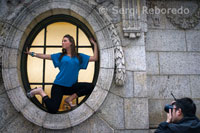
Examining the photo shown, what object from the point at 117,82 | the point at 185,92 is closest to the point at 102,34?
the point at 117,82

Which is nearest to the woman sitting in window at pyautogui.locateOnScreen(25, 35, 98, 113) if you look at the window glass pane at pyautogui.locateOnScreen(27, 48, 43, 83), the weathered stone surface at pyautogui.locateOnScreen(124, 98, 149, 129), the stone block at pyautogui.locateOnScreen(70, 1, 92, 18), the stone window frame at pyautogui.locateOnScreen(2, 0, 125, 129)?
the stone window frame at pyautogui.locateOnScreen(2, 0, 125, 129)

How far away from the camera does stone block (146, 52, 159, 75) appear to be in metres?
5.84

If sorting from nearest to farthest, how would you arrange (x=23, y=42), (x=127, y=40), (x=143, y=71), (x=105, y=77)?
(x=105, y=77) → (x=143, y=71) → (x=127, y=40) → (x=23, y=42)

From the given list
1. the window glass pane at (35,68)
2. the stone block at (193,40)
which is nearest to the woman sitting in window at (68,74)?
the window glass pane at (35,68)

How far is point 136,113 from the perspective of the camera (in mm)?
4973

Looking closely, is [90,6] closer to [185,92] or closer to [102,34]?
[102,34]

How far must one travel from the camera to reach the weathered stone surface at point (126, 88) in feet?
16.6

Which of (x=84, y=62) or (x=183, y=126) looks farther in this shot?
(x=84, y=62)

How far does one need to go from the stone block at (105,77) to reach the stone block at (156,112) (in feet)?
4.65

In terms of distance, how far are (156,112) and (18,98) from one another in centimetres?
356

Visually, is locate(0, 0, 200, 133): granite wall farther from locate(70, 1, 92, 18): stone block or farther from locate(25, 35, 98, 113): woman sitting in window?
locate(25, 35, 98, 113): woman sitting in window

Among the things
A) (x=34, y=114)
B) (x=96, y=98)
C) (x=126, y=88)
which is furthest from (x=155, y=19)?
(x=34, y=114)

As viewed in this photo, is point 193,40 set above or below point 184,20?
below

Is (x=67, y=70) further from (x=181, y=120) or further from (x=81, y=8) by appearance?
(x=181, y=120)
